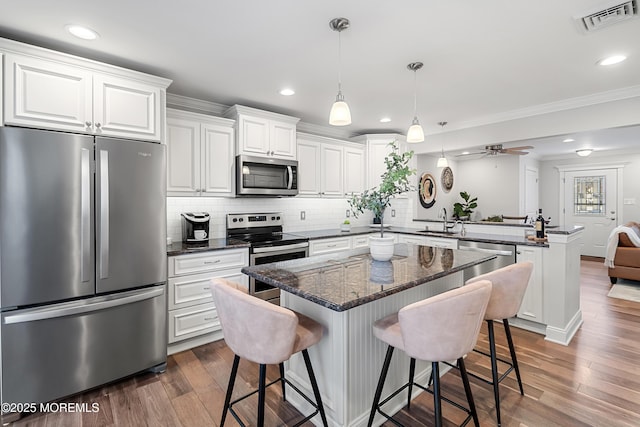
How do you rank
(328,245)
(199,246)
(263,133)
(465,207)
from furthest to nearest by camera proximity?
(465,207) → (328,245) → (263,133) → (199,246)

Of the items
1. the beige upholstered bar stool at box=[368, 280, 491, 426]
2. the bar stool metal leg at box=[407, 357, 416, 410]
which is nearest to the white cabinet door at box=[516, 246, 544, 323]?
the bar stool metal leg at box=[407, 357, 416, 410]

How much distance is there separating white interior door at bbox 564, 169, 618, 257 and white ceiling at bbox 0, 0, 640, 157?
5.33 meters

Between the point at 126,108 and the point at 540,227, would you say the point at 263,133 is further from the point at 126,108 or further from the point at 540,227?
the point at 540,227

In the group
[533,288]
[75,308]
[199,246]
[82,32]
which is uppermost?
[82,32]

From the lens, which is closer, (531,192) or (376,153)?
(376,153)

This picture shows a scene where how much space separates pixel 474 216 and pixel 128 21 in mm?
7603

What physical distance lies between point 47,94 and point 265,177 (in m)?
2.04

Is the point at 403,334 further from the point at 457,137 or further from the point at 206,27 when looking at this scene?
the point at 457,137

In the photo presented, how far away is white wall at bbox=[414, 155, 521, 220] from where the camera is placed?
22.5 ft

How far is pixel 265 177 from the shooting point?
3.71m

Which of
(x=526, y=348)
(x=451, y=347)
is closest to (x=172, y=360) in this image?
(x=451, y=347)

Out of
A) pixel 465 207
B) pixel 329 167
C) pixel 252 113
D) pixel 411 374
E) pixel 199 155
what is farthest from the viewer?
pixel 465 207

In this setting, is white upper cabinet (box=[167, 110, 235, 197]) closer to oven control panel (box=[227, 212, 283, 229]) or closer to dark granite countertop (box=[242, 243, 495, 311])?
oven control panel (box=[227, 212, 283, 229])

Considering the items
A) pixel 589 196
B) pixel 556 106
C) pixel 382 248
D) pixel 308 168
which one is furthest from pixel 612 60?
pixel 589 196
